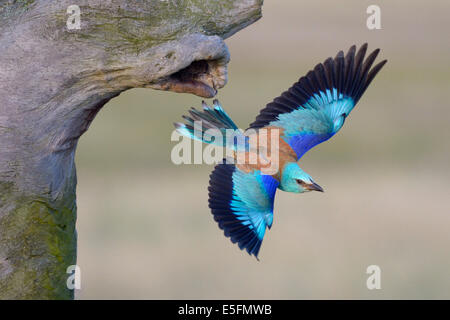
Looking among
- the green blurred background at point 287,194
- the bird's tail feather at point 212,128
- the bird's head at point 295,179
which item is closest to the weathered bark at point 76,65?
the bird's tail feather at point 212,128

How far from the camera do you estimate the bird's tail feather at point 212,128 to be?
5.14 metres

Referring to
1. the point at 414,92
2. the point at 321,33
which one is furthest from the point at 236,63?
the point at 414,92

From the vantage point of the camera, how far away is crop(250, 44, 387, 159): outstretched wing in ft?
17.5

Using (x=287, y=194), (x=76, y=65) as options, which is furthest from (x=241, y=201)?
(x=287, y=194)

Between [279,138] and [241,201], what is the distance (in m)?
0.42

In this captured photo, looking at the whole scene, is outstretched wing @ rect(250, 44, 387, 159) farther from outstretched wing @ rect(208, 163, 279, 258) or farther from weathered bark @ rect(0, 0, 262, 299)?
weathered bark @ rect(0, 0, 262, 299)

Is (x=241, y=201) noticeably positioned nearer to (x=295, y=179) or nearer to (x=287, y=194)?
(x=295, y=179)

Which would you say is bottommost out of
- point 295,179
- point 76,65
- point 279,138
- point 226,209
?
point 226,209

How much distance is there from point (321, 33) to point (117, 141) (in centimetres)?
707

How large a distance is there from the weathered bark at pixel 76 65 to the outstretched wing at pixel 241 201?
3.64 ft

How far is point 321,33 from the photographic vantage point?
20.3 m

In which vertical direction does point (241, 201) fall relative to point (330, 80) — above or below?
below

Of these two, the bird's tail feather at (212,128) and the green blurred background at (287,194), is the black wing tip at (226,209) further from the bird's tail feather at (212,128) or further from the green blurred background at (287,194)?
the green blurred background at (287,194)

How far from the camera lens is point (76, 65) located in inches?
162
